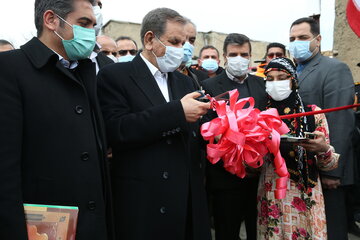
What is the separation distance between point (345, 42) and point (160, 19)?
4480 mm

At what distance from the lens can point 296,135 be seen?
2.66 metres

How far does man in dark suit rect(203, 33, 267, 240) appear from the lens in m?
2.94

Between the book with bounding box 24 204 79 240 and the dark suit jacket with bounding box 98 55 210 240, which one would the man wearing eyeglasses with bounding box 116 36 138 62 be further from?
the book with bounding box 24 204 79 240

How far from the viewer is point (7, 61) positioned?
1.58 metres

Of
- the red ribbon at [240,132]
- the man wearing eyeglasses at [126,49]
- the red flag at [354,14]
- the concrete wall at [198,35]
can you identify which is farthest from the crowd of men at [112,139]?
the concrete wall at [198,35]

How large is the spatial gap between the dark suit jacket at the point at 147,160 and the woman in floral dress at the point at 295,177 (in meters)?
0.75

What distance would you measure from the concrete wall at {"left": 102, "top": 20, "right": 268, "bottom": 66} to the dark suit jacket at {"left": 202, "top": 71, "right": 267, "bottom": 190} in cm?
1804

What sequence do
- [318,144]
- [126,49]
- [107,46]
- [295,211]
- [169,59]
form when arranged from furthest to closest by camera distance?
[126,49], [107,46], [295,211], [318,144], [169,59]

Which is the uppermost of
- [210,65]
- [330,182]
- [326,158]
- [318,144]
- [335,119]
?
[210,65]

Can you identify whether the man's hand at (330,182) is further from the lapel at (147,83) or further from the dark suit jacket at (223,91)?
the lapel at (147,83)

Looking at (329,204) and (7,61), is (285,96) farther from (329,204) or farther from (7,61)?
(7,61)

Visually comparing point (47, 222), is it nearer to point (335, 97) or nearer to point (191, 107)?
point (191, 107)

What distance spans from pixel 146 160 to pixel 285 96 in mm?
1475

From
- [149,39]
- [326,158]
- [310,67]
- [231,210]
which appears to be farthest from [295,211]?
[149,39]
